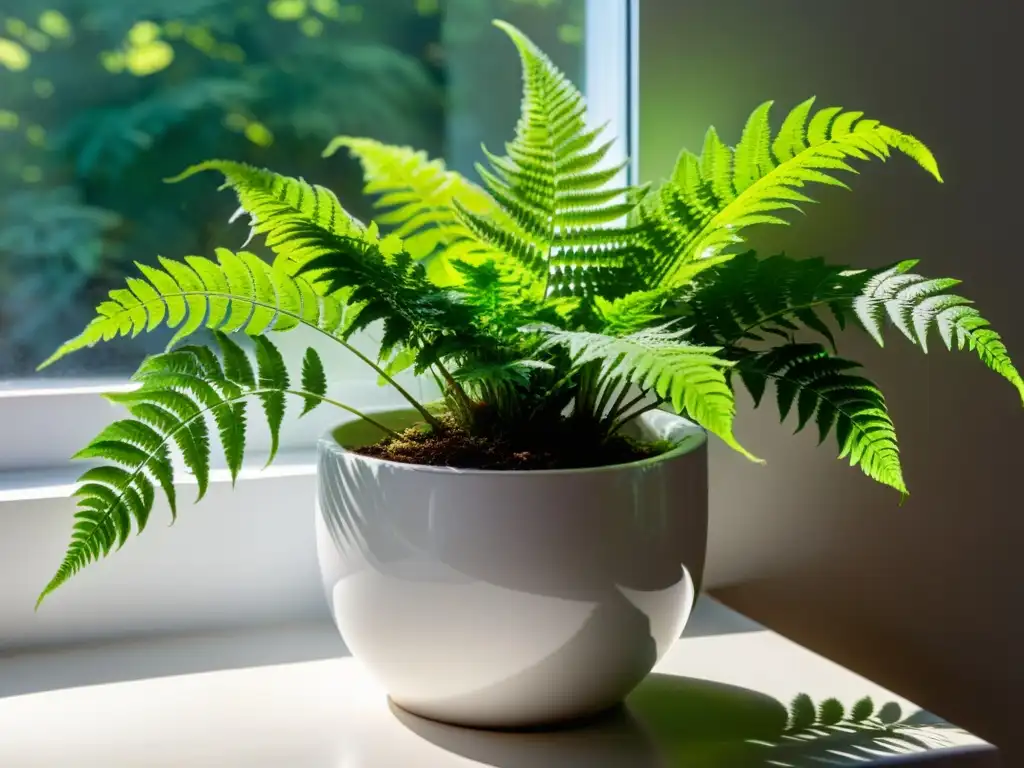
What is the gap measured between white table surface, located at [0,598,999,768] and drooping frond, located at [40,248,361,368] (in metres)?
0.24

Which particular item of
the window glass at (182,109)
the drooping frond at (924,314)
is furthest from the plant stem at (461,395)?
the window glass at (182,109)

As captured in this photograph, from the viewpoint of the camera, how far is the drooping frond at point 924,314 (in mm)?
607

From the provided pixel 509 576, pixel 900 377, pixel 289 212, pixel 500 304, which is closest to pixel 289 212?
pixel 289 212

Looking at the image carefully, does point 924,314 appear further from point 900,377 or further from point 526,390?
point 900,377

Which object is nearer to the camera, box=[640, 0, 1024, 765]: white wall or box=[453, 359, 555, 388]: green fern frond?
box=[453, 359, 555, 388]: green fern frond

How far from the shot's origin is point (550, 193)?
67 centimetres

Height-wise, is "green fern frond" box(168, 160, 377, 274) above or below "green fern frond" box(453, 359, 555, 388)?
above

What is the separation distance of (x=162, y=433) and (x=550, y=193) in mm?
274

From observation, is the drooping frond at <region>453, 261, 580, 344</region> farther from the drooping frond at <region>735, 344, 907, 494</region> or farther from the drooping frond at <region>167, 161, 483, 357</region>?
the drooping frond at <region>735, 344, 907, 494</region>

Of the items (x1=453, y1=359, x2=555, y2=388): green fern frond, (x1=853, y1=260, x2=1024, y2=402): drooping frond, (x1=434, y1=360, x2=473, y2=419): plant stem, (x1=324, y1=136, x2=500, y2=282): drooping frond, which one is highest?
(x1=324, y1=136, x2=500, y2=282): drooping frond

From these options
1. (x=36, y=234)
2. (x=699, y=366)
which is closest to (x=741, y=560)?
(x=699, y=366)

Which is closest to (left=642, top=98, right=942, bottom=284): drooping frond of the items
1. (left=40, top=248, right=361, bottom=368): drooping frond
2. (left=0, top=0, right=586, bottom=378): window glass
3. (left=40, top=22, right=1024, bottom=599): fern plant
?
(left=40, top=22, right=1024, bottom=599): fern plant

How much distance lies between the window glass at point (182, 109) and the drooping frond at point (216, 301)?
297mm

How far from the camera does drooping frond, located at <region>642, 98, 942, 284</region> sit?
2.17 feet
